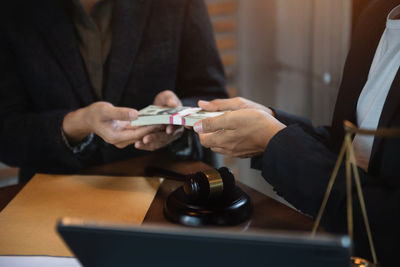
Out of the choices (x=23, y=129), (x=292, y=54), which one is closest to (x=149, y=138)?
(x=23, y=129)

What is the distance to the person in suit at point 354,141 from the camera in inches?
23.3

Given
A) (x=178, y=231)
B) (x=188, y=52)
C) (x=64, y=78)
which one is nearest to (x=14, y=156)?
(x=64, y=78)

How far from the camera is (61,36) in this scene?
1.27 m

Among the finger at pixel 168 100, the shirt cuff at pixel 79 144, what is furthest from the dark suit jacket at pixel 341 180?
the shirt cuff at pixel 79 144

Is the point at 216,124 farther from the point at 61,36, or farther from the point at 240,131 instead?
the point at 61,36

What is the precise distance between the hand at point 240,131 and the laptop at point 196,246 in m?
0.36

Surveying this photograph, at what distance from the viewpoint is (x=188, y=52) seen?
1.43 metres

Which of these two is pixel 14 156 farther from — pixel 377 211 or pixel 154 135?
pixel 377 211

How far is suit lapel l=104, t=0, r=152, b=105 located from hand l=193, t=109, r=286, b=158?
0.55 m

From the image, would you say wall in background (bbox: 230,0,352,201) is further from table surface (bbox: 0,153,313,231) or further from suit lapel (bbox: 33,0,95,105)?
suit lapel (bbox: 33,0,95,105)

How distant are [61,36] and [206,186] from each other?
32.6 inches

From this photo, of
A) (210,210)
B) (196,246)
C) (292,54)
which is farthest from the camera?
(292,54)

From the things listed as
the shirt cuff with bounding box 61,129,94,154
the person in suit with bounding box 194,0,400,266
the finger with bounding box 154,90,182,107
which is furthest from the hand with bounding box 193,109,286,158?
the shirt cuff with bounding box 61,129,94,154

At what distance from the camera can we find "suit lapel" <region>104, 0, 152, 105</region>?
1.30 meters
